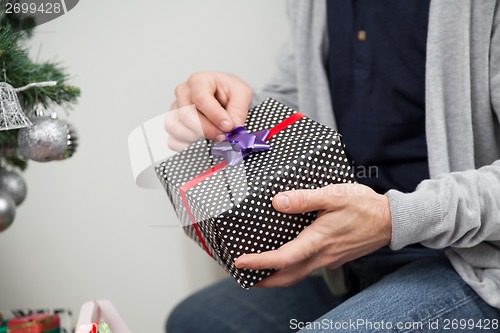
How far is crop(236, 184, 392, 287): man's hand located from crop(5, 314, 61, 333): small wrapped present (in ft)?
1.13

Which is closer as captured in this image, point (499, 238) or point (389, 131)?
point (499, 238)

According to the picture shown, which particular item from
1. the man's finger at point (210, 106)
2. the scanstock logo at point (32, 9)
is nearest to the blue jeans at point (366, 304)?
the man's finger at point (210, 106)

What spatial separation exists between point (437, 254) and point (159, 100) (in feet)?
2.18

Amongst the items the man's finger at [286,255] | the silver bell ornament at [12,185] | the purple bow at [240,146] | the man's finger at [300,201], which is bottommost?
the man's finger at [286,255]

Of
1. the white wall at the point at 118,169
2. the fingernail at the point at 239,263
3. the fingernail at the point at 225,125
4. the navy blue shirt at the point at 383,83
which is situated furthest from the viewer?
the white wall at the point at 118,169

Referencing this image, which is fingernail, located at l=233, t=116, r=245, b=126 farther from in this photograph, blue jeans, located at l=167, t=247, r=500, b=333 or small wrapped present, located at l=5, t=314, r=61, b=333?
small wrapped present, located at l=5, t=314, r=61, b=333

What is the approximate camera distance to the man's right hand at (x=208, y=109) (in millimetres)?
843

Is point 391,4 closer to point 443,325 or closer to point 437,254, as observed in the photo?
point 437,254

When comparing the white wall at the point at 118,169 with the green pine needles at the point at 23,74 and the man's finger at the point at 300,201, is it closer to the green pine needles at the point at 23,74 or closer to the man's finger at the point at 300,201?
the green pine needles at the point at 23,74

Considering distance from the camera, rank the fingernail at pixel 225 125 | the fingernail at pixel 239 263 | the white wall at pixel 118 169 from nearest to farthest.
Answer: the fingernail at pixel 239 263 → the fingernail at pixel 225 125 → the white wall at pixel 118 169

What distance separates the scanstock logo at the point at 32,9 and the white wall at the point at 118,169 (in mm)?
281

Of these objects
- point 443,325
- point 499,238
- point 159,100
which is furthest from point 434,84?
point 159,100

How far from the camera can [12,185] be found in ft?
2.95

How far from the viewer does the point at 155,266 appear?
4.45 feet
